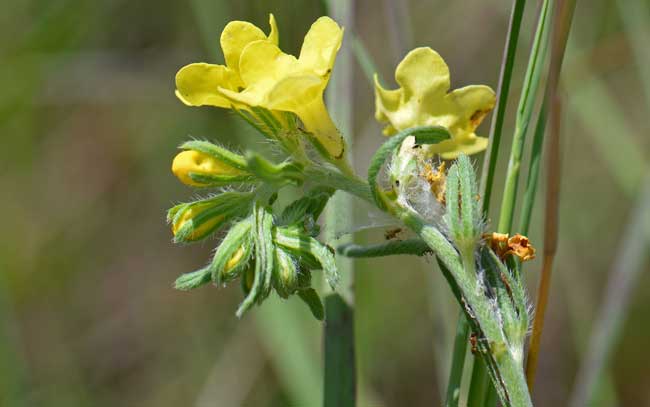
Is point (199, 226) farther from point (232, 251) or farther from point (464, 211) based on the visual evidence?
point (464, 211)

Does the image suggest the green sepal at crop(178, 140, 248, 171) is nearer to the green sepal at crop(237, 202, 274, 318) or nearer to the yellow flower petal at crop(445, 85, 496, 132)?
the green sepal at crop(237, 202, 274, 318)

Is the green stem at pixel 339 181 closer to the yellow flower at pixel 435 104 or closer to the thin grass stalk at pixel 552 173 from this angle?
the yellow flower at pixel 435 104

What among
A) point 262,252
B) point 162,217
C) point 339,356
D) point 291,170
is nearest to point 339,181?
point 291,170

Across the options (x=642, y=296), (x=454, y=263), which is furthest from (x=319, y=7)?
(x=642, y=296)

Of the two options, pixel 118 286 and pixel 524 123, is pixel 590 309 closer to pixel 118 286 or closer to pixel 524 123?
pixel 524 123

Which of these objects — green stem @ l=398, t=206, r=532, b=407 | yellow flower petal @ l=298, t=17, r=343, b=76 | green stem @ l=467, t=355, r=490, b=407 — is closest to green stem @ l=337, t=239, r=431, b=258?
green stem @ l=398, t=206, r=532, b=407
